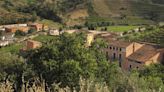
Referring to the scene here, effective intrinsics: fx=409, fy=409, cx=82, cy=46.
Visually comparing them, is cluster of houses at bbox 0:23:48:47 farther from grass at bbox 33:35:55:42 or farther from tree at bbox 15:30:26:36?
grass at bbox 33:35:55:42

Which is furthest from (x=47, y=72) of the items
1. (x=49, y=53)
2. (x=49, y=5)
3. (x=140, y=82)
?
(x=49, y=5)

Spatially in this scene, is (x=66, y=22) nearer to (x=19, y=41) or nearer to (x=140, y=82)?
(x=19, y=41)

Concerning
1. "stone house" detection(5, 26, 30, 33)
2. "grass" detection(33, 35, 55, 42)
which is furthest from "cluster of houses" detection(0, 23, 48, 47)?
"grass" detection(33, 35, 55, 42)

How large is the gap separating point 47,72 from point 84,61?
1786 millimetres

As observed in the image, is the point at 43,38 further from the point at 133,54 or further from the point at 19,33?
the point at 133,54

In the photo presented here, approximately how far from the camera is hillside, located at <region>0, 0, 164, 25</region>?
6881 cm

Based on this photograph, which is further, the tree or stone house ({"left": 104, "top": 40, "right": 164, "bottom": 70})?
the tree

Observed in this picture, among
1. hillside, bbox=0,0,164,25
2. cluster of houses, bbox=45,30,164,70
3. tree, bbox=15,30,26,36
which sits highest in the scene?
cluster of houses, bbox=45,30,164,70

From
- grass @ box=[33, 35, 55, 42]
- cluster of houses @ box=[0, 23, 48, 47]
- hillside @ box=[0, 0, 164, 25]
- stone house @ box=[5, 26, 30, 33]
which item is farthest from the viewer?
hillside @ box=[0, 0, 164, 25]

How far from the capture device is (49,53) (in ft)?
62.2

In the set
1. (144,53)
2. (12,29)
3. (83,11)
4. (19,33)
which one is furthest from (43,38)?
(83,11)

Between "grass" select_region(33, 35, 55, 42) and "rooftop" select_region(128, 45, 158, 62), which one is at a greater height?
"rooftop" select_region(128, 45, 158, 62)

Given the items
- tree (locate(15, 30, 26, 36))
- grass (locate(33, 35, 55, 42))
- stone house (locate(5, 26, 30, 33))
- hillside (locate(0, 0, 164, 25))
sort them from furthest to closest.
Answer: hillside (locate(0, 0, 164, 25)) < stone house (locate(5, 26, 30, 33)) < tree (locate(15, 30, 26, 36)) < grass (locate(33, 35, 55, 42))

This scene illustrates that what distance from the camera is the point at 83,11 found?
73.2 metres
